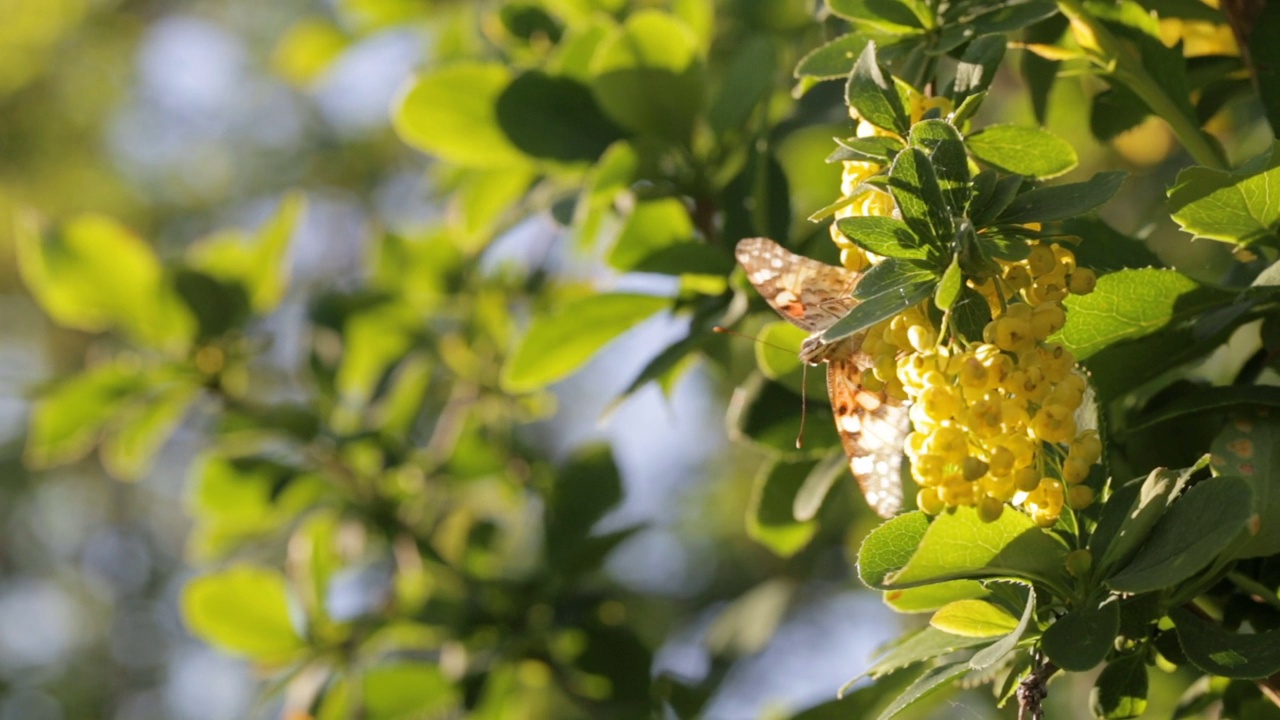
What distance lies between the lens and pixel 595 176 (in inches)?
43.6

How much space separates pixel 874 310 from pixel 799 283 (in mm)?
161

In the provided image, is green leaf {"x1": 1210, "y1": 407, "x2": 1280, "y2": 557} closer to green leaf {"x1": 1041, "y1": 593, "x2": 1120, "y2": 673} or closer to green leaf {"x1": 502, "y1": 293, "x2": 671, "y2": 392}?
green leaf {"x1": 1041, "y1": 593, "x2": 1120, "y2": 673}

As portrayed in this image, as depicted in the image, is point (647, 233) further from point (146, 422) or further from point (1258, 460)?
point (146, 422)

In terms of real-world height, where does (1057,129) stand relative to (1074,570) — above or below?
below

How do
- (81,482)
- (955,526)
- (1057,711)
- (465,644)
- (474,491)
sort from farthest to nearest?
(81,482), (474,491), (1057,711), (465,644), (955,526)

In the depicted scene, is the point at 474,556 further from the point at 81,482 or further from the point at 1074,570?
the point at 81,482

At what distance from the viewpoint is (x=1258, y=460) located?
0.77 metres

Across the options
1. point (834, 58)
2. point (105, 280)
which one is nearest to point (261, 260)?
point (105, 280)

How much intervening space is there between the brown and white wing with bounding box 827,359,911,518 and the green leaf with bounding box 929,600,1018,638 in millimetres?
87

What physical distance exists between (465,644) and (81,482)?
195 inches

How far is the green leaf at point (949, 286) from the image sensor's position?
675mm

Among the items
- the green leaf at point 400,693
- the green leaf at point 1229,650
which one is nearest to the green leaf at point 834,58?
the green leaf at point 1229,650

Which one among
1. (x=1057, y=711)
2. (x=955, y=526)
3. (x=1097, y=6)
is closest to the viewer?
(x=955, y=526)

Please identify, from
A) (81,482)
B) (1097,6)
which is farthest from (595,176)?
(81,482)
